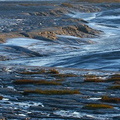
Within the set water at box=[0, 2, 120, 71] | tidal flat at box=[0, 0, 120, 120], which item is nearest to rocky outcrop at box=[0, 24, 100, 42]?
tidal flat at box=[0, 0, 120, 120]

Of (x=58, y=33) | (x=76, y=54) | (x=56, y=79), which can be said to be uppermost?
(x=56, y=79)

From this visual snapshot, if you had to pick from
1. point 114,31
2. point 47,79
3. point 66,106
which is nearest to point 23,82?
point 47,79

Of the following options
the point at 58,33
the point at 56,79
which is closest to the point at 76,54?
the point at 58,33

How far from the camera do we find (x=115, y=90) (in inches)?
778

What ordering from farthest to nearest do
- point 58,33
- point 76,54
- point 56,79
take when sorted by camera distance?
point 58,33
point 76,54
point 56,79

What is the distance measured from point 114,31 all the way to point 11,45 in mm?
24807

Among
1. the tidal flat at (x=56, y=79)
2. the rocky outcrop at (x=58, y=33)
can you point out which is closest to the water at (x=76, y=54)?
the tidal flat at (x=56, y=79)

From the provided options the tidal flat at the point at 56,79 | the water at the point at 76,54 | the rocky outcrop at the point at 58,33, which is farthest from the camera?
the rocky outcrop at the point at 58,33

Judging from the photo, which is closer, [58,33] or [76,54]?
[76,54]

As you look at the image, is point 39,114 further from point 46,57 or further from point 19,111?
point 46,57

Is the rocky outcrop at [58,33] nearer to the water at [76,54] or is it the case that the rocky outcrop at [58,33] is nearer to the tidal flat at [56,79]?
the tidal flat at [56,79]

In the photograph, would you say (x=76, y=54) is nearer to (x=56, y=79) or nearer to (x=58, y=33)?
(x=58, y=33)

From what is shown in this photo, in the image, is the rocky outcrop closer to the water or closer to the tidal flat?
the tidal flat

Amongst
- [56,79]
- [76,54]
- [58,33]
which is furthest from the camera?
[58,33]
